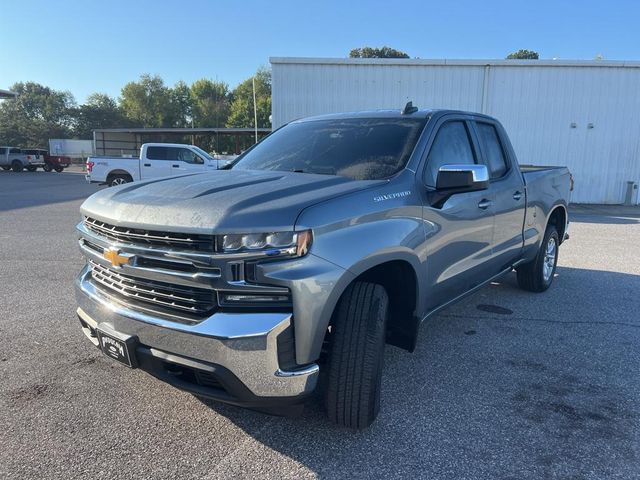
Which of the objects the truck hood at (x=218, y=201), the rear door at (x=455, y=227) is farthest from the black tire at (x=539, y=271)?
the truck hood at (x=218, y=201)

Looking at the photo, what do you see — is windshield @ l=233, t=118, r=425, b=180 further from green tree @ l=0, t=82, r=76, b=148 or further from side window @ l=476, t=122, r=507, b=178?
green tree @ l=0, t=82, r=76, b=148

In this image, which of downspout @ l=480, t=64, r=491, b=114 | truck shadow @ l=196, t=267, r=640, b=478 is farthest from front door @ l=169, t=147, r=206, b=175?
truck shadow @ l=196, t=267, r=640, b=478

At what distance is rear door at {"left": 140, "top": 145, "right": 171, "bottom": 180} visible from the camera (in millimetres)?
17000

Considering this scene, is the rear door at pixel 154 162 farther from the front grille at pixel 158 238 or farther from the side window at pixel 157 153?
the front grille at pixel 158 238

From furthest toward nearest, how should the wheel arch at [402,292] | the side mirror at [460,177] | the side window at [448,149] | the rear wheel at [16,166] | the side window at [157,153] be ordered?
the rear wheel at [16,166]
the side window at [157,153]
the side window at [448,149]
the side mirror at [460,177]
the wheel arch at [402,292]

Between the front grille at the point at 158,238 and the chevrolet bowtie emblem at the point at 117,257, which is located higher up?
the front grille at the point at 158,238

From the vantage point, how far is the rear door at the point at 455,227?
323cm

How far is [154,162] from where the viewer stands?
55.8 ft

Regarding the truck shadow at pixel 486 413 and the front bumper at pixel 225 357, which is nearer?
the front bumper at pixel 225 357

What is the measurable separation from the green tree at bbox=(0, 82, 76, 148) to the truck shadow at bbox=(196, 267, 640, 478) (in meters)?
81.6

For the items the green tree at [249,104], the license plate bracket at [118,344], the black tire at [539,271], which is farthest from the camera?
the green tree at [249,104]

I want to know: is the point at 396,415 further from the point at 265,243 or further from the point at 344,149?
the point at 344,149

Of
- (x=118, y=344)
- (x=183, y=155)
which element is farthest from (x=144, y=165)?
(x=118, y=344)

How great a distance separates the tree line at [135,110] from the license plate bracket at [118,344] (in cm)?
6750
